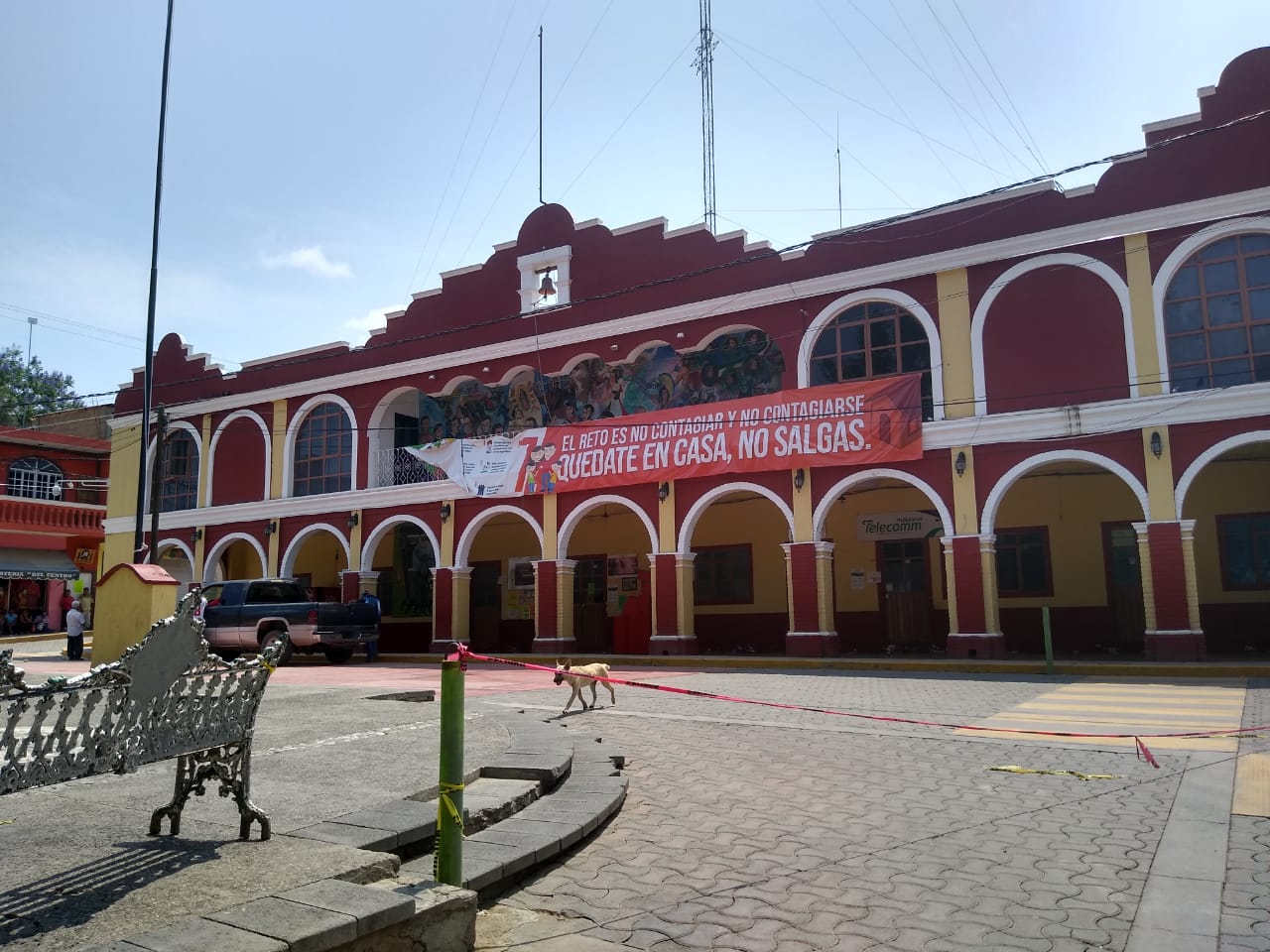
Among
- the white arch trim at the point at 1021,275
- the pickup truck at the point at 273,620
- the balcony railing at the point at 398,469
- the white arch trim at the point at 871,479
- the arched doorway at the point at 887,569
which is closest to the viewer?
the white arch trim at the point at 1021,275

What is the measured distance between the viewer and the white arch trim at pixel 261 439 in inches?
1033

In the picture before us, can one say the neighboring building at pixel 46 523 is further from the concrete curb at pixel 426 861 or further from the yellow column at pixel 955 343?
the concrete curb at pixel 426 861

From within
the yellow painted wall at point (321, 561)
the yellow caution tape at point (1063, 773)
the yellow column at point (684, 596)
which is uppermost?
the yellow painted wall at point (321, 561)

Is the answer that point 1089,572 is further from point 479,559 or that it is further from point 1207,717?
point 479,559

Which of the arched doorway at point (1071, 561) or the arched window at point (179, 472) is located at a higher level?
the arched window at point (179, 472)

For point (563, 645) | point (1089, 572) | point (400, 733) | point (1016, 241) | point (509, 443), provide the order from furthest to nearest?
point (509, 443)
point (563, 645)
point (1089, 572)
point (1016, 241)
point (400, 733)

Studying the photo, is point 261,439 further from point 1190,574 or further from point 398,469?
point 1190,574

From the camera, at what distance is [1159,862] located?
170 inches

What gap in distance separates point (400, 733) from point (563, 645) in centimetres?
1361

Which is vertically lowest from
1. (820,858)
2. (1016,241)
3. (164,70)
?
(820,858)

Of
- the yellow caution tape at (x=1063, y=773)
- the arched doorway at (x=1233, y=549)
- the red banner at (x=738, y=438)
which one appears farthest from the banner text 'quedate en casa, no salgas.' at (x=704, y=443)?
the yellow caution tape at (x=1063, y=773)

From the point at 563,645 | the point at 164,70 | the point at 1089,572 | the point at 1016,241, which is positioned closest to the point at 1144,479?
the point at 1089,572

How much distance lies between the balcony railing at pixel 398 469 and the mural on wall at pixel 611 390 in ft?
3.55

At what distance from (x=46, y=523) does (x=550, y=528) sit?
20.5 metres
